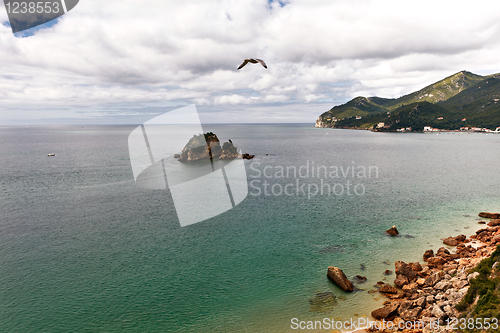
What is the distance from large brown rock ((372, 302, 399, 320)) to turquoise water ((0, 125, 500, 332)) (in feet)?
3.79

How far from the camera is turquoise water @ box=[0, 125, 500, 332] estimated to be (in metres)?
24.9

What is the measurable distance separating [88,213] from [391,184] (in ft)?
248

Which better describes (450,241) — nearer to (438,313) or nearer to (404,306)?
(404,306)

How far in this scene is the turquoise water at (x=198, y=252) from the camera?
24.9 m

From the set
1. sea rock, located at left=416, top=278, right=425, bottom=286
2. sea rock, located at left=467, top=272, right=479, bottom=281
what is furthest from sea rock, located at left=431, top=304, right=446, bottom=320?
sea rock, located at left=416, top=278, right=425, bottom=286

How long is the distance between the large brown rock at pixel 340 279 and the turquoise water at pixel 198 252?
0.71m

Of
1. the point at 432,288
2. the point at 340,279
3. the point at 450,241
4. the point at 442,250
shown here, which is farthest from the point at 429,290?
the point at 450,241

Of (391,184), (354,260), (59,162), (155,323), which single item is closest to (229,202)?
(354,260)

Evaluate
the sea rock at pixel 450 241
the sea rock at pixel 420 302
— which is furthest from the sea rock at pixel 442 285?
the sea rock at pixel 450 241

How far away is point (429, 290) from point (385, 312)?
19.4 ft

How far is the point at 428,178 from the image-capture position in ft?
266

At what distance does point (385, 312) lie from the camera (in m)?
22.3

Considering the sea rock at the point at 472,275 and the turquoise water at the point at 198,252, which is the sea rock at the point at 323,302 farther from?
the sea rock at the point at 472,275

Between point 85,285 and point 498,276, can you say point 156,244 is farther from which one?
point 498,276
